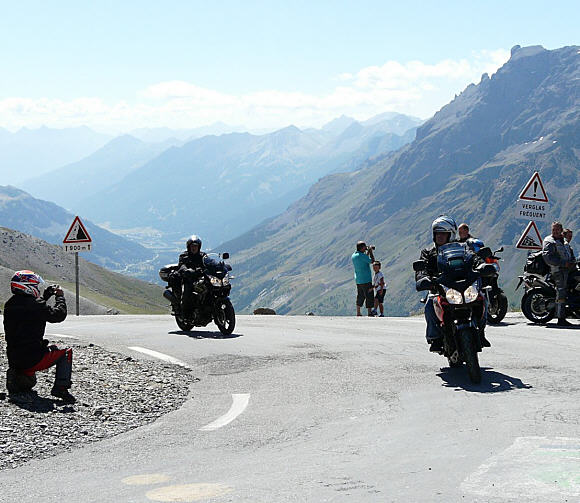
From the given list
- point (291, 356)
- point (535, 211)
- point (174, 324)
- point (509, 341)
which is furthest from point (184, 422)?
point (535, 211)

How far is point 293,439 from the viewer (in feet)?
22.9

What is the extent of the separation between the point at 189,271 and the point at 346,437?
9.92 metres

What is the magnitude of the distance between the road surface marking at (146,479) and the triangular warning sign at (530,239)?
16.8 meters

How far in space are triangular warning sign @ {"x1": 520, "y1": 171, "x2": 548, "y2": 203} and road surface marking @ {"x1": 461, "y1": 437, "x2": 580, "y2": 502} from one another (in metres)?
Answer: 15.4

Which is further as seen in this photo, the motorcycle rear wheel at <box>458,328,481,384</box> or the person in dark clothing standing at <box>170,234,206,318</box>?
the person in dark clothing standing at <box>170,234,206,318</box>

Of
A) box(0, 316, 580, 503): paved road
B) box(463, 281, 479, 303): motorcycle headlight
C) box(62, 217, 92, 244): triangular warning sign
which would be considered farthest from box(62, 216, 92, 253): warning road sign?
box(463, 281, 479, 303): motorcycle headlight

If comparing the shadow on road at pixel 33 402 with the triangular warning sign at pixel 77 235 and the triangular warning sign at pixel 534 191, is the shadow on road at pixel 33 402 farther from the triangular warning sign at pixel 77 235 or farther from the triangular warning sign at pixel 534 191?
the triangular warning sign at pixel 77 235

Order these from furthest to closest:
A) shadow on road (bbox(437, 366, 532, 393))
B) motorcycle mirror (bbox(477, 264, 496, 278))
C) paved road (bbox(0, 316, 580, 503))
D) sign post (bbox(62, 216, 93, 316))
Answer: sign post (bbox(62, 216, 93, 316)) → motorcycle mirror (bbox(477, 264, 496, 278)) → shadow on road (bbox(437, 366, 532, 393)) → paved road (bbox(0, 316, 580, 503))

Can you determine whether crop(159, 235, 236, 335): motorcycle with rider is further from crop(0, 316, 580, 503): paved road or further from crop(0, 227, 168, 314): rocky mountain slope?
crop(0, 227, 168, 314): rocky mountain slope

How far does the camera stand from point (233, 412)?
8406mm

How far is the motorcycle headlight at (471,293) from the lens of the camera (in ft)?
32.2

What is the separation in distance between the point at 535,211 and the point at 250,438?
52.7 ft

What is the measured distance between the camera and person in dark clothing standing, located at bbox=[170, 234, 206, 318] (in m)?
16.5

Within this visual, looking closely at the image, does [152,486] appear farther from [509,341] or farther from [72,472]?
[509,341]
